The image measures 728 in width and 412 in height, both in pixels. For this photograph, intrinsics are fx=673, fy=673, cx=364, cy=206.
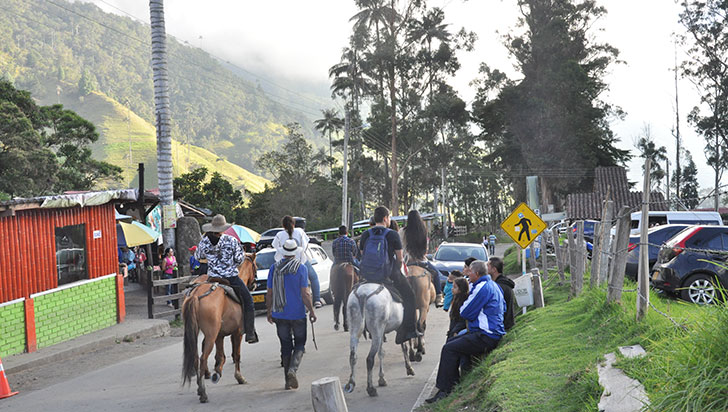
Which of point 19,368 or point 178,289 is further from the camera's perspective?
point 178,289

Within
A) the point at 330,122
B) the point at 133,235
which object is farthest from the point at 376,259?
the point at 330,122

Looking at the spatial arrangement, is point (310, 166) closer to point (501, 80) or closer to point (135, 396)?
point (501, 80)

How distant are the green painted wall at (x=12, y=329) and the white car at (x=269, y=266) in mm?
5907

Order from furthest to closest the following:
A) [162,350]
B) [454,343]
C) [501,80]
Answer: [501,80] → [162,350] → [454,343]

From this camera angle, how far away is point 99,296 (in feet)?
52.2

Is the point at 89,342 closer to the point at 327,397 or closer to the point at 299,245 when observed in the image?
the point at 299,245

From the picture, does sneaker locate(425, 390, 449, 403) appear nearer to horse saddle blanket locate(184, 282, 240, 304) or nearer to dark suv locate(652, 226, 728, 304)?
horse saddle blanket locate(184, 282, 240, 304)

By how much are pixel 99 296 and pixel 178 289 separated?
2.13 metres

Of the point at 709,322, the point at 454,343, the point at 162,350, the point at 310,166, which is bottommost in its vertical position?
the point at 162,350

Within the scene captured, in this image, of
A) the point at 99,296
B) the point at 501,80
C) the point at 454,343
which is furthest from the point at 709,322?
the point at 501,80

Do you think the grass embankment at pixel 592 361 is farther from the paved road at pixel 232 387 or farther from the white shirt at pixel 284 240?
the white shirt at pixel 284 240

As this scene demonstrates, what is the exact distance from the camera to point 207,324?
895 centimetres

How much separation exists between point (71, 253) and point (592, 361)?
12.4 meters

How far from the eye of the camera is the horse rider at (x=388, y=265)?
952cm
